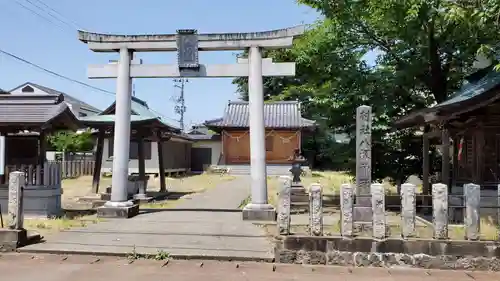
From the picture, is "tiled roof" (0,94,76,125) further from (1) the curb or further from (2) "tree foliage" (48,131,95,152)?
(2) "tree foliage" (48,131,95,152)

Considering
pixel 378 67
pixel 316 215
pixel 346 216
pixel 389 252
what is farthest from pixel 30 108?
pixel 378 67

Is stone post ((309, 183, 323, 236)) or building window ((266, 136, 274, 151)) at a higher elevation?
building window ((266, 136, 274, 151))

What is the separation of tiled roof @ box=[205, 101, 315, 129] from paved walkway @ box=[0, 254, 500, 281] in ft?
94.2

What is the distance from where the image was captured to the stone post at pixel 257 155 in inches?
485

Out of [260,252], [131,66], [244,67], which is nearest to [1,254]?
[260,252]

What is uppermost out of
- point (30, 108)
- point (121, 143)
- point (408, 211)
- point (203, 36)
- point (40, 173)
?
point (203, 36)

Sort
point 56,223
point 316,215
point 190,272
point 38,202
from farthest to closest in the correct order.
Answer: point 38,202, point 56,223, point 316,215, point 190,272

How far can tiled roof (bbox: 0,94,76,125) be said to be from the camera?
40.8 ft

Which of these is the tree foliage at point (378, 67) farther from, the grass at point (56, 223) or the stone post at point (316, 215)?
the grass at point (56, 223)

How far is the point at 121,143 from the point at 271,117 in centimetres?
2567

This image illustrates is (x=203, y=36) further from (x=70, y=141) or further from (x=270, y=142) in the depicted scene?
(x=270, y=142)

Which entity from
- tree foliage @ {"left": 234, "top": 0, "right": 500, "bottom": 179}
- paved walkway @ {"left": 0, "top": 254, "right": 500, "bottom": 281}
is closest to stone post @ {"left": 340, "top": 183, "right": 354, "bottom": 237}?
paved walkway @ {"left": 0, "top": 254, "right": 500, "bottom": 281}

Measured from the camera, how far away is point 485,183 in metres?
11.6

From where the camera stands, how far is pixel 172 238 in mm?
9789
